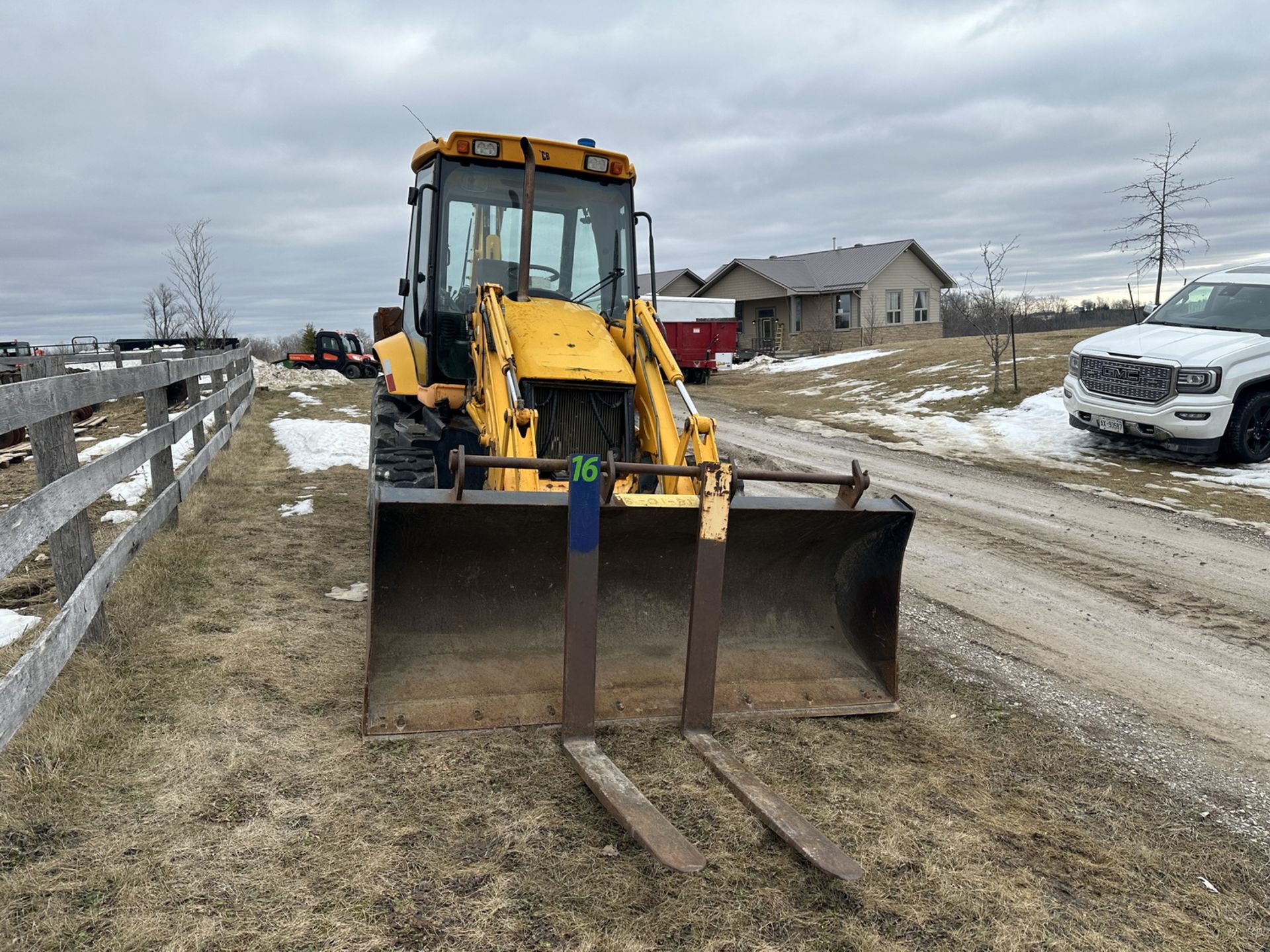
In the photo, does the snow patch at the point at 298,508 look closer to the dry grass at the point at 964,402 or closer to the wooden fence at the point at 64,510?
the wooden fence at the point at 64,510

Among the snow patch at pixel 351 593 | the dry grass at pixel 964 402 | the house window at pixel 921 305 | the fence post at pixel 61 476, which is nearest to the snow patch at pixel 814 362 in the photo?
the dry grass at pixel 964 402

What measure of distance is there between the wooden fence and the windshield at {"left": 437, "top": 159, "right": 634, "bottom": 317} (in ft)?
6.78

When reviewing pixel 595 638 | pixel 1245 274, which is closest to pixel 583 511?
pixel 595 638

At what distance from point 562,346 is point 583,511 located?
1684 millimetres

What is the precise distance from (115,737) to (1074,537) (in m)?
6.92

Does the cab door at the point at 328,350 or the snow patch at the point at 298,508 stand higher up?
the cab door at the point at 328,350

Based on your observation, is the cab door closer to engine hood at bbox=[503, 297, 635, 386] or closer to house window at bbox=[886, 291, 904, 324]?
house window at bbox=[886, 291, 904, 324]

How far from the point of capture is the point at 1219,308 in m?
11.2

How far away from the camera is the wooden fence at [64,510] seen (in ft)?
9.75

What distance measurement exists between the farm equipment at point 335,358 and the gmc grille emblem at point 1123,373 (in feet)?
80.2

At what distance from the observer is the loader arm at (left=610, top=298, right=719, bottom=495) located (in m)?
4.64

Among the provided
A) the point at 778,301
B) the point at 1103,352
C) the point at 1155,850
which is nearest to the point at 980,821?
the point at 1155,850

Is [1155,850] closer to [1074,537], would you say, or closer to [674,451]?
[674,451]

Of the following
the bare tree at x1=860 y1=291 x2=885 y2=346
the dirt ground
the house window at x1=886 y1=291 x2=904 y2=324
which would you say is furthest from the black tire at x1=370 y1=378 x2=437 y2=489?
the house window at x1=886 y1=291 x2=904 y2=324
